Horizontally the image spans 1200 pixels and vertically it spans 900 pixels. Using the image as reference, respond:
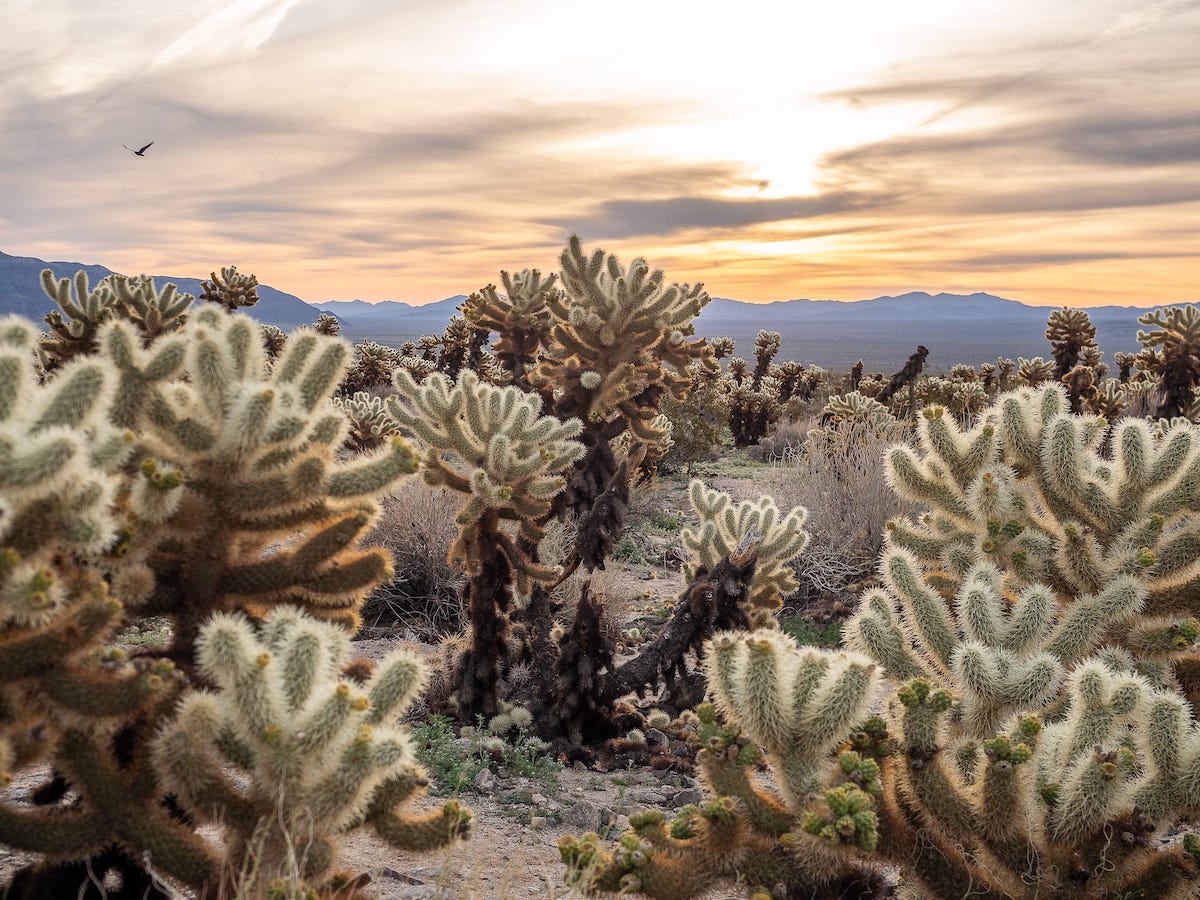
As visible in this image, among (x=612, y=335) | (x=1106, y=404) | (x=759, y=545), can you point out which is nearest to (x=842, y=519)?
(x=612, y=335)

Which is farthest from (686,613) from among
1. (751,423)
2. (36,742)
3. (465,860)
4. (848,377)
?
(848,377)

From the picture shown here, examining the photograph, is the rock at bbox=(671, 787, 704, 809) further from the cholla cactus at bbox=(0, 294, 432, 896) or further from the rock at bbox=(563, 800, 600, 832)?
the cholla cactus at bbox=(0, 294, 432, 896)

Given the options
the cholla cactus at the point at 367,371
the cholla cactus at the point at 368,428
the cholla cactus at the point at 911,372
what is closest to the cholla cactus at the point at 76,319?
the cholla cactus at the point at 368,428

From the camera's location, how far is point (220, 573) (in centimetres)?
270

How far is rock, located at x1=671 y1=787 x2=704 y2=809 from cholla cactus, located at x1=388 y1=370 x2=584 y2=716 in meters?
1.24

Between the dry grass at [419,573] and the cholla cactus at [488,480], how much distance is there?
186cm

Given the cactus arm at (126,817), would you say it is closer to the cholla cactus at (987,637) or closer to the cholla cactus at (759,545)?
the cholla cactus at (987,637)

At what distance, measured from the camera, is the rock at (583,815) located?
Result: 170 inches

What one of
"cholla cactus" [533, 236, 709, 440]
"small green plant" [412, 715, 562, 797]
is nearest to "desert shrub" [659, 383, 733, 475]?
"cholla cactus" [533, 236, 709, 440]

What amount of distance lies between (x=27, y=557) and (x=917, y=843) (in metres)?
2.58

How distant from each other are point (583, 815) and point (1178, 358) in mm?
13289

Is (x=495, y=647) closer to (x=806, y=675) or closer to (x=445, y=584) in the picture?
(x=445, y=584)

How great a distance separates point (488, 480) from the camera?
5.12m

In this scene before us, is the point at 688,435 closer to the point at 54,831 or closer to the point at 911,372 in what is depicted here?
the point at 911,372
